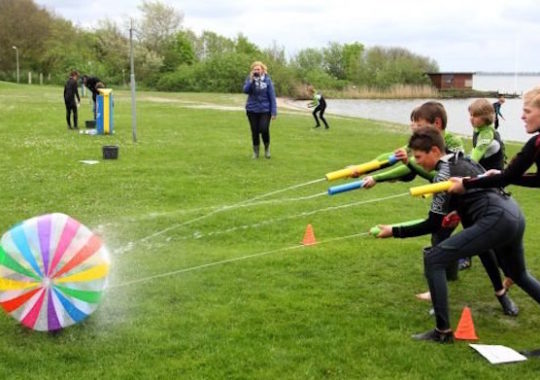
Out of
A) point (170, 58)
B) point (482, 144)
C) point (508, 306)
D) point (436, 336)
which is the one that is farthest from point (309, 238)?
point (170, 58)

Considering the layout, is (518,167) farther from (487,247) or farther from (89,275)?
(89,275)

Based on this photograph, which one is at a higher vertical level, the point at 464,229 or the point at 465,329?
the point at 464,229

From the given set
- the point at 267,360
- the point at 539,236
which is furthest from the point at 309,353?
the point at 539,236

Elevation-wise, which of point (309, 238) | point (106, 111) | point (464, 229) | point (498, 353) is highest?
point (106, 111)

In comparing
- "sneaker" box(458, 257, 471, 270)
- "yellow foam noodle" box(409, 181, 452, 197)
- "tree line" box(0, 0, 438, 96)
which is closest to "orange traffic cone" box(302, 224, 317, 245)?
"sneaker" box(458, 257, 471, 270)

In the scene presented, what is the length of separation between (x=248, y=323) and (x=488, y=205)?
7.43ft

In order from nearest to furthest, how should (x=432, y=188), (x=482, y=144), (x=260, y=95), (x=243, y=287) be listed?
(x=432, y=188) < (x=243, y=287) < (x=482, y=144) < (x=260, y=95)

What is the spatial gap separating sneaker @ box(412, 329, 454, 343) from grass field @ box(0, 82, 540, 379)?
0.31 feet

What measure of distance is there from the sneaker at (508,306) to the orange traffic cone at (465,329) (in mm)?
756

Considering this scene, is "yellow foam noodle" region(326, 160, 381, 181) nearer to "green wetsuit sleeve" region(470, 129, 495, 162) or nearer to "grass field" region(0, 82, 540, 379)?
"grass field" region(0, 82, 540, 379)

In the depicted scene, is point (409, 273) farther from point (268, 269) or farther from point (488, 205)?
point (488, 205)

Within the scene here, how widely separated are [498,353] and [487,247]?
0.87 metres

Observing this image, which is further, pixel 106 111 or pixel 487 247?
pixel 106 111

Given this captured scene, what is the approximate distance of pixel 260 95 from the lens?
15.0 metres
